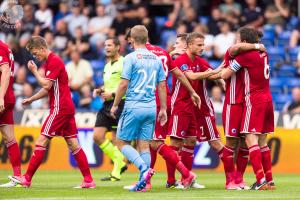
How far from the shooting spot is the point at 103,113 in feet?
58.8

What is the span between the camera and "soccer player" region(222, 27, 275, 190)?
14.4 metres

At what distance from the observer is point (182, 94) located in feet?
49.8

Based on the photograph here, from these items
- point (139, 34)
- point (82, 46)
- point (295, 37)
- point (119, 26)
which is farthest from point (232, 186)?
point (82, 46)

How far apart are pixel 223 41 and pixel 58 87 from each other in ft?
35.7

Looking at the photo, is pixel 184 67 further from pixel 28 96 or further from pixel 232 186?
pixel 28 96

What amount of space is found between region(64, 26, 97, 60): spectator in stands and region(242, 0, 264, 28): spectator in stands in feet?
14.1

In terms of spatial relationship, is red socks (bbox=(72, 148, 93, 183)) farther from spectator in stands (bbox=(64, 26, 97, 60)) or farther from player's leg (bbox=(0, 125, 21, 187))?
spectator in stands (bbox=(64, 26, 97, 60))

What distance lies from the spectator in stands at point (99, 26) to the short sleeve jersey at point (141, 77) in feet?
43.5

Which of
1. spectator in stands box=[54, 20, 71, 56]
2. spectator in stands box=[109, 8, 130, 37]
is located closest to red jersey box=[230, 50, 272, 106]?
Result: spectator in stands box=[109, 8, 130, 37]

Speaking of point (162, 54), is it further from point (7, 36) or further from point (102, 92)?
point (7, 36)

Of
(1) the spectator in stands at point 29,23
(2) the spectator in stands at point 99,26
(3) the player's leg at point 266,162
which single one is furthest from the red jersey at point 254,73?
(1) the spectator in stands at point 29,23

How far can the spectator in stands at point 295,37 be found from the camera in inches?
987

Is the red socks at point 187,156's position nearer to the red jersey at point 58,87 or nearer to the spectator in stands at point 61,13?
the red jersey at point 58,87

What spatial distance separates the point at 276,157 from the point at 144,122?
6.90 meters
